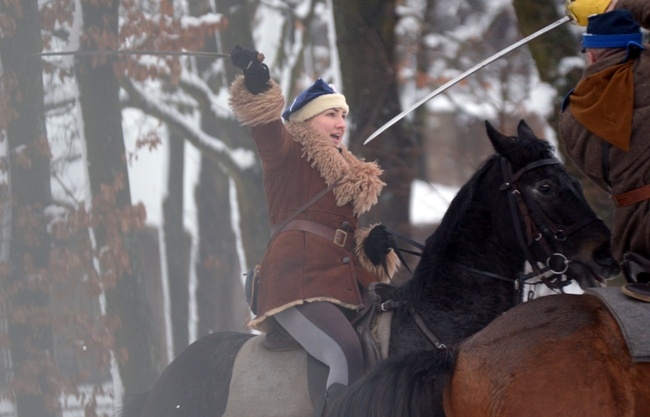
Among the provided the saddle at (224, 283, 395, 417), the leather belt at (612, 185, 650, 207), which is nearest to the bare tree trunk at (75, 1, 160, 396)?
the saddle at (224, 283, 395, 417)

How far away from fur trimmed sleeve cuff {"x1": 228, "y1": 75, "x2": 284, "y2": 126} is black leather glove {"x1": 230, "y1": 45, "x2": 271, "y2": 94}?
35mm

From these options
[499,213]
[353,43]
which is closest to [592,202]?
[499,213]

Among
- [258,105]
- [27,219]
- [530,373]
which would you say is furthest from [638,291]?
[27,219]

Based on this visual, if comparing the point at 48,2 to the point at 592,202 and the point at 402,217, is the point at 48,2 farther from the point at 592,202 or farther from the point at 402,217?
the point at 592,202

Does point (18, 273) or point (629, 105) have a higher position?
point (629, 105)

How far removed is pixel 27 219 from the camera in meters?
8.88

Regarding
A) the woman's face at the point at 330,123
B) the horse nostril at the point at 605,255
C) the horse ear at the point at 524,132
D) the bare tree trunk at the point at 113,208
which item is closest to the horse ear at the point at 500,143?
the horse ear at the point at 524,132

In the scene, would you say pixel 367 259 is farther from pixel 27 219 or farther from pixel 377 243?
pixel 27 219

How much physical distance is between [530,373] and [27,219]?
21.9 feet

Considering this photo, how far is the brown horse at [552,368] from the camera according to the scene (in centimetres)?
311

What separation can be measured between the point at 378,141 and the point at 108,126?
2942mm

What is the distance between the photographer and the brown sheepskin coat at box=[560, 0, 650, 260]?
3.30 m

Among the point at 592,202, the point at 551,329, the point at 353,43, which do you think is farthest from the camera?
the point at 353,43

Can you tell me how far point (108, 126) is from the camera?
9523mm
